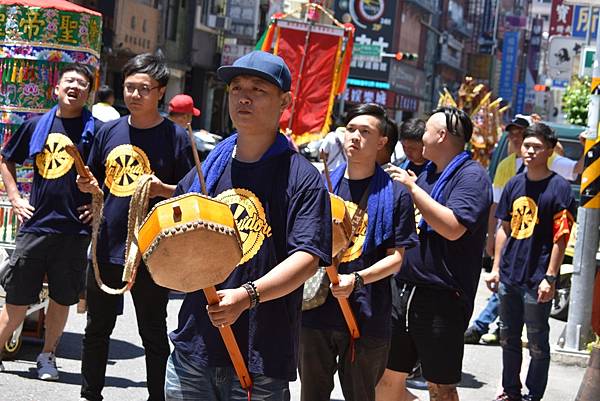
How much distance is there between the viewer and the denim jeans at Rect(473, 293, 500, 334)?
34.0 feet

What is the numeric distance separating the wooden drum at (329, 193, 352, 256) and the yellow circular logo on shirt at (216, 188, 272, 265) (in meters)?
0.94

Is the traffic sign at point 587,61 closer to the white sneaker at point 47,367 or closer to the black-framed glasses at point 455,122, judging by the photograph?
the black-framed glasses at point 455,122

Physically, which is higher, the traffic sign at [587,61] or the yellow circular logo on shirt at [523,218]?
the traffic sign at [587,61]

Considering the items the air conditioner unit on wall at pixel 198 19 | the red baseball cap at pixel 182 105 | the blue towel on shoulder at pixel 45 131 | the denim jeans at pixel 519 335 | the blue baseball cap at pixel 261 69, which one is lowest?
the denim jeans at pixel 519 335

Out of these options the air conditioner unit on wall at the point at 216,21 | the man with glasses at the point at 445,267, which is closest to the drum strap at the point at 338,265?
the man with glasses at the point at 445,267

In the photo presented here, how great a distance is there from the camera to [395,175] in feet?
17.7

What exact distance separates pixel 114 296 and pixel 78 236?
1.02 metres

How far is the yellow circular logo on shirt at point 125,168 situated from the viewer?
6.07 metres

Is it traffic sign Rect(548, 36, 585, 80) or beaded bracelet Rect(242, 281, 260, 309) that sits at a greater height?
traffic sign Rect(548, 36, 585, 80)

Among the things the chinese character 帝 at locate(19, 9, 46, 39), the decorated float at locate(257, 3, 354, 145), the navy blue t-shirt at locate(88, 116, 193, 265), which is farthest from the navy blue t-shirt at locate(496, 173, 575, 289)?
the decorated float at locate(257, 3, 354, 145)

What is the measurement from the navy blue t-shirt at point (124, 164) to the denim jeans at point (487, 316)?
4.83 m

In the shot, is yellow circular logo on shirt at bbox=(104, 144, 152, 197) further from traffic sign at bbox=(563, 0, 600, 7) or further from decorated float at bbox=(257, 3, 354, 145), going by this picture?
decorated float at bbox=(257, 3, 354, 145)

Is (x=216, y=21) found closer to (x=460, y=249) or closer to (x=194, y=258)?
(x=460, y=249)

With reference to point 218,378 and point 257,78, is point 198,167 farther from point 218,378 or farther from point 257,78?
point 218,378
